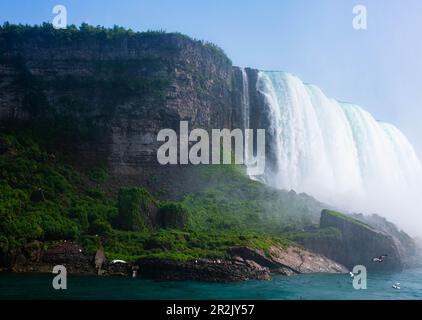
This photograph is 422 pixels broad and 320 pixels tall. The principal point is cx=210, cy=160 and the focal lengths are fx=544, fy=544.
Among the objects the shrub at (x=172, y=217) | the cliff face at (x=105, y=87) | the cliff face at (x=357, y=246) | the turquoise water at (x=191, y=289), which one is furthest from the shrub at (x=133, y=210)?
the cliff face at (x=357, y=246)

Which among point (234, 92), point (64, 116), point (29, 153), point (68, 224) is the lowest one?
point (68, 224)

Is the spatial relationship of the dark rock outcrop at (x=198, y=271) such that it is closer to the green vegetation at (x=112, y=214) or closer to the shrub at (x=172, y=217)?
the green vegetation at (x=112, y=214)

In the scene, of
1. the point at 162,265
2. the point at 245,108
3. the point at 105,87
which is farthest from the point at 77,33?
the point at 162,265

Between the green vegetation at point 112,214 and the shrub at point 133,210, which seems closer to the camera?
the green vegetation at point 112,214

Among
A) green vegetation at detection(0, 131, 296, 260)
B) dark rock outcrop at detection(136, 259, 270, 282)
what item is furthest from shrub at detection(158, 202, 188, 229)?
dark rock outcrop at detection(136, 259, 270, 282)

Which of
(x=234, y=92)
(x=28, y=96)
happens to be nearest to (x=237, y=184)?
(x=234, y=92)

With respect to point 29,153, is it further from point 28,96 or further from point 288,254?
point 288,254
